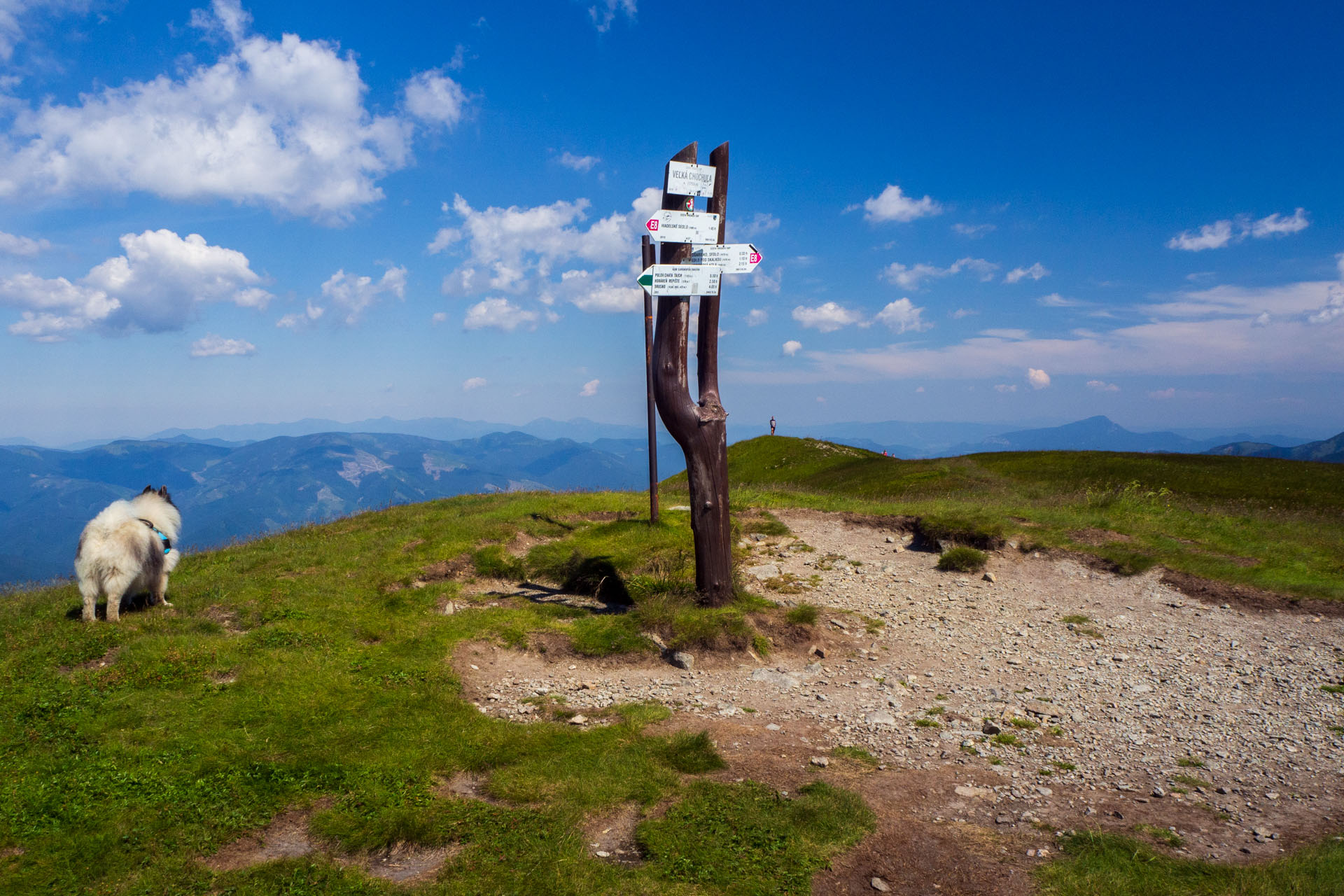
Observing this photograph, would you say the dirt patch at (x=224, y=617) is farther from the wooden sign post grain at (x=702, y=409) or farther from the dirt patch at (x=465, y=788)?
the wooden sign post grain at (x=702, y=409)

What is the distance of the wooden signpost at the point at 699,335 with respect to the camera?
11.1 m

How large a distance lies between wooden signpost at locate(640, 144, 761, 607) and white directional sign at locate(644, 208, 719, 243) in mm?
12

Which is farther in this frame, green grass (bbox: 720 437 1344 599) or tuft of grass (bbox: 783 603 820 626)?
green grass (bbox: 720 437 1344 599)

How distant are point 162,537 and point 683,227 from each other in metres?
10.7

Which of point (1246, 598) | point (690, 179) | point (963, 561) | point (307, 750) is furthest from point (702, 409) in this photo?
point (1246, 598)

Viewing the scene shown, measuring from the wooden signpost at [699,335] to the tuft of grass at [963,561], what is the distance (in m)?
6.42

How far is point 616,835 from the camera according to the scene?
5.71m

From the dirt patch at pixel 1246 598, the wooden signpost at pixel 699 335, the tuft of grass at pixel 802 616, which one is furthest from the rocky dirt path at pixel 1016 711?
the wooden signpost at pixel 699 335

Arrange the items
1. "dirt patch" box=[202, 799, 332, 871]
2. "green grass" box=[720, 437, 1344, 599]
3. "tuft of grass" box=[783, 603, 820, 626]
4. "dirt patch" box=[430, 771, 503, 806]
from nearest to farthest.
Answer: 1. "dirt patch" box=[202, 799, 332, 871]
2. "dirt patch" box=[430, 771, 503, 806]
3. "tuft of grass" box=[783, 603, 820, 626]
4. "green grass" box=[720, 437, 1344, 599]

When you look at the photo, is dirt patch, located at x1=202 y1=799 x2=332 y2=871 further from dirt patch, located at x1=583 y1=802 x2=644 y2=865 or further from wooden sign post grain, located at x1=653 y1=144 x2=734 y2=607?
wooden sign post grain, located at x1=653 y1=144 x2=734 y2=607

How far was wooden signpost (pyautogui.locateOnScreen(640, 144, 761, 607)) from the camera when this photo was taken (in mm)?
11109

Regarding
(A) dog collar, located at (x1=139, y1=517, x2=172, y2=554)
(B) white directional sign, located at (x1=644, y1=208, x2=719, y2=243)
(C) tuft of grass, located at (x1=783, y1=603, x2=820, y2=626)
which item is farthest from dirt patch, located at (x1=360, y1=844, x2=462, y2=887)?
(B) white directional sign, located at (x1=644, y1=208, x2=719, y2=243)

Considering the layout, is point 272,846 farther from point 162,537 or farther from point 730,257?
point 730,257

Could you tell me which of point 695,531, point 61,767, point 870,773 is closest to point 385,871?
point 61,767
